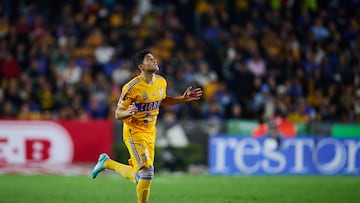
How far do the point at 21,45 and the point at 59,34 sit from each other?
1328 millimetres

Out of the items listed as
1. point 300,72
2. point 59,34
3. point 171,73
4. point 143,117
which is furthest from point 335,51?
point 143,117

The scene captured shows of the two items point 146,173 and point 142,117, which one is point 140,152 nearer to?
point 146,173

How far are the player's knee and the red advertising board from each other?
343 inches

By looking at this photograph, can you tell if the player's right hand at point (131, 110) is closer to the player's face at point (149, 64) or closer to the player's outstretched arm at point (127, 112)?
the player's outstretched arm at point (127, 112)

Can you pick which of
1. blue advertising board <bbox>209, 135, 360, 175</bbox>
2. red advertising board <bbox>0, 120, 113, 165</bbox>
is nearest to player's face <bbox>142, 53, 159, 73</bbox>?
blue advertising board <bbox>209, 135, 360, 175</bbox>

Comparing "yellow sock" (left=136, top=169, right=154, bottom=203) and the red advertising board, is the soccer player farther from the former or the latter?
the red advertising board

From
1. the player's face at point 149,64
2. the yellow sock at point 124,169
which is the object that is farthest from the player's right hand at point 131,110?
the yellow sock at point 124,169

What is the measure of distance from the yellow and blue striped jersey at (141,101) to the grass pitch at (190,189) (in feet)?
6.34

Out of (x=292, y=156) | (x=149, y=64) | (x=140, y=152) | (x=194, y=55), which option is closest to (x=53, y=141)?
(x=194, y=55)

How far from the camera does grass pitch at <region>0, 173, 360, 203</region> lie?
1228cm

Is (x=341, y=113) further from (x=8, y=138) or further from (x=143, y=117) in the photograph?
(x=143, y=117)

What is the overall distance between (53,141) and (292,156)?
6147 mm

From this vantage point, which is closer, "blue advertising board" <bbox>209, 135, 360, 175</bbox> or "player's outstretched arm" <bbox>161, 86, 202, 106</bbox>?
"player's outstretched arm" <bbox>161, 86, 202, 106</bbox>

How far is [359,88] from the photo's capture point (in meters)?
21.9
